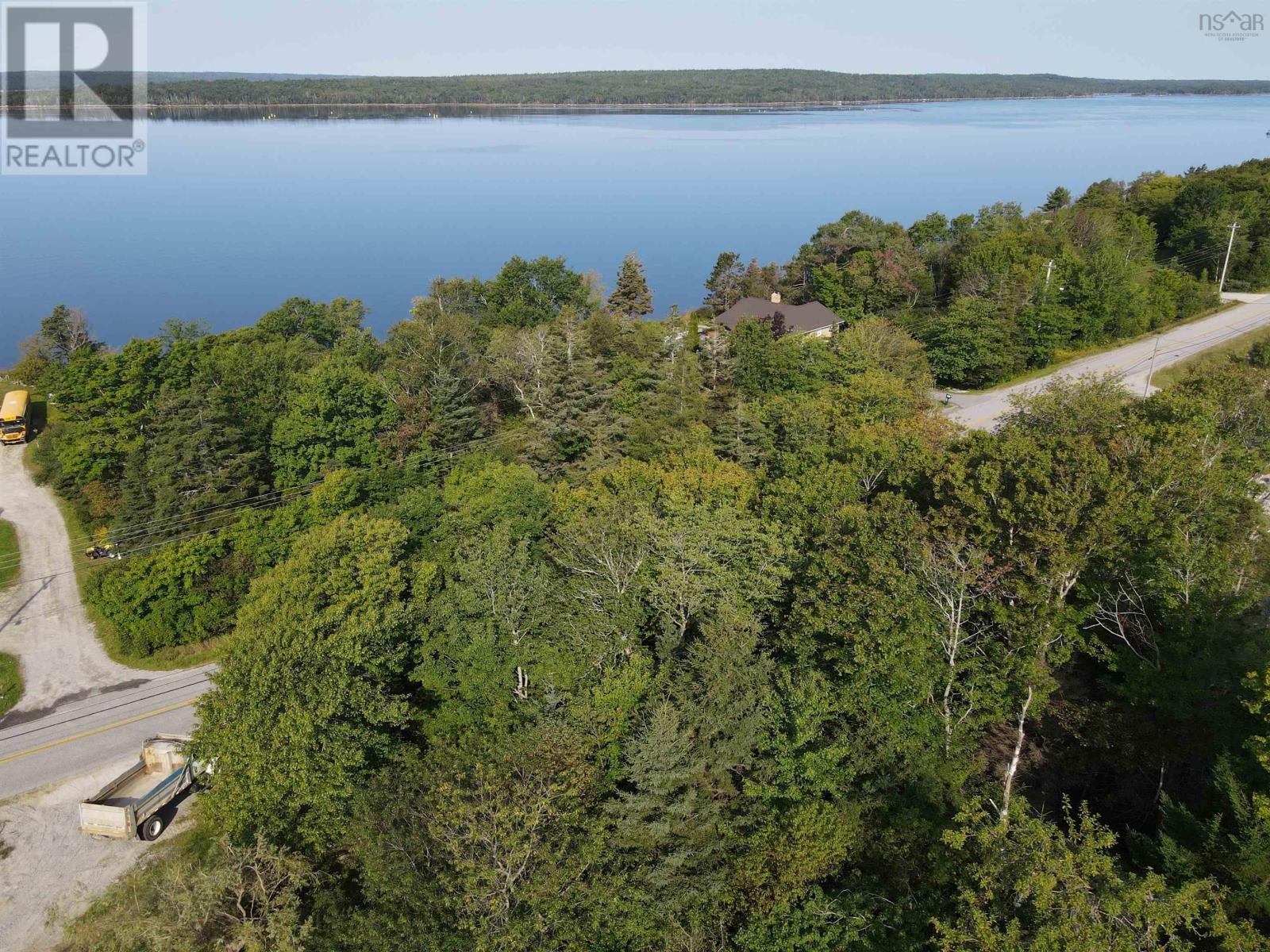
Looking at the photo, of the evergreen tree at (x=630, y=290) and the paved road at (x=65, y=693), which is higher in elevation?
the evergreen tree at (x=630, y=290)

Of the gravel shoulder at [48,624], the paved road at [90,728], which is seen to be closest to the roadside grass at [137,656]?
the gravel shoulder at [48,624]

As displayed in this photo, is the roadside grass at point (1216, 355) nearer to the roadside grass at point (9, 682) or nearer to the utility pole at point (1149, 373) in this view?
the utility pole at point (1149, 373)

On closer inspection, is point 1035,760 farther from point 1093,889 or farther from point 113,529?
point 113,529

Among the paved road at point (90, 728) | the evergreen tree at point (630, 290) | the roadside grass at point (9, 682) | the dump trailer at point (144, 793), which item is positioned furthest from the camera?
the evergreen tree at point (630, 290)

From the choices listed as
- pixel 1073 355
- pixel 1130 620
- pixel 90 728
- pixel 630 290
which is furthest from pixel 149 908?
pixel 630 290

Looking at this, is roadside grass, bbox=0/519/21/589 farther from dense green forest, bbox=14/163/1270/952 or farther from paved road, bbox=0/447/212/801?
dense green forest, bbox=14/163/1270/952

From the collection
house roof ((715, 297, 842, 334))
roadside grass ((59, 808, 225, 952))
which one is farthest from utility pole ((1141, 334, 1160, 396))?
roadside grass ((59, 808, 225, 952))

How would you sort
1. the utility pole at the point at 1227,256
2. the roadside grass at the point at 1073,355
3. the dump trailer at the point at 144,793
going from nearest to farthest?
1. the dump trailer at the point at 144,793
2. the roadside grass at the point at 1073,355
3. the utility pole at the point at 1227,256
